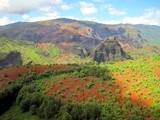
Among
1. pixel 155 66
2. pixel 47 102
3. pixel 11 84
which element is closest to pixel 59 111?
pixel 47 102

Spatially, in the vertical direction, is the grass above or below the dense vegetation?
below

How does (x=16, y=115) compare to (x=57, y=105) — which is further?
(x=16, y=115)

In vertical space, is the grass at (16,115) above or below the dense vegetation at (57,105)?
below

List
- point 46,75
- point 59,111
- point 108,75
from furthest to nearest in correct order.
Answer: point 46,75, point 108,75, point 59,111

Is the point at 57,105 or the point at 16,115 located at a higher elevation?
the point at 57,105

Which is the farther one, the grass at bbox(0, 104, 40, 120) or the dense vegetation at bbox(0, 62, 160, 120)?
the grass at bbox(0, 104, 40, 120)

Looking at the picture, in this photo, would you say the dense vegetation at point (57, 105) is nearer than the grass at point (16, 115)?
Yes

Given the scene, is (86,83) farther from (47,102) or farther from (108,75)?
(47,102)

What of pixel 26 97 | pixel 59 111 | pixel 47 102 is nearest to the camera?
pixel 59 111

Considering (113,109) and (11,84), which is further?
(11,84)

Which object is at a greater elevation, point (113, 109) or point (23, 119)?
point (113, 109)
